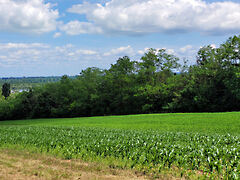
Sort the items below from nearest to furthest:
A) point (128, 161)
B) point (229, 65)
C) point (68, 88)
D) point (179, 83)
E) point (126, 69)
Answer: point (128, 161), point (229, 65), point (179, 83), point (126, 69), point (68, 88)

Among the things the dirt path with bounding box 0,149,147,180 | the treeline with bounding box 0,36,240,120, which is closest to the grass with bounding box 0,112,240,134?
the dirt path with bounding box 0,149,147,180

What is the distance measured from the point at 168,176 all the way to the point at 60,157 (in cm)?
524

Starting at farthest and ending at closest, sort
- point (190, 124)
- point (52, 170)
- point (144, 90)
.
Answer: point (144, 90)
point (190, 124)
point (52, 170)

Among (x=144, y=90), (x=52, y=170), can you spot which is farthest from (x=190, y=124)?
(x=144, y=90)

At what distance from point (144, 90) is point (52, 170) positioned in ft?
157

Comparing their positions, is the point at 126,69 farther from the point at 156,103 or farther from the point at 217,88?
the point at 217,88

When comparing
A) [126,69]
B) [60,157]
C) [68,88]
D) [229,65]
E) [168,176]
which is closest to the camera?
[168,176]

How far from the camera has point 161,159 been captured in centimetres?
927

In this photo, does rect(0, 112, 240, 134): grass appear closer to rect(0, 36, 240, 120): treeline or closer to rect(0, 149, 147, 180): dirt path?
rect(0, 149, 147, 180): dirt path

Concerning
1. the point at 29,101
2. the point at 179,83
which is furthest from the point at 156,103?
the point at 29,101

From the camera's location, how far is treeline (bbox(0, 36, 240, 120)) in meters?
49.0

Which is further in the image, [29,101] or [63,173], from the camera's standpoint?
[29,101]

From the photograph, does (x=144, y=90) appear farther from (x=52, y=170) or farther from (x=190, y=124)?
(x=52, y=170)

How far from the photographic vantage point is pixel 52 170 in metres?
8.08
